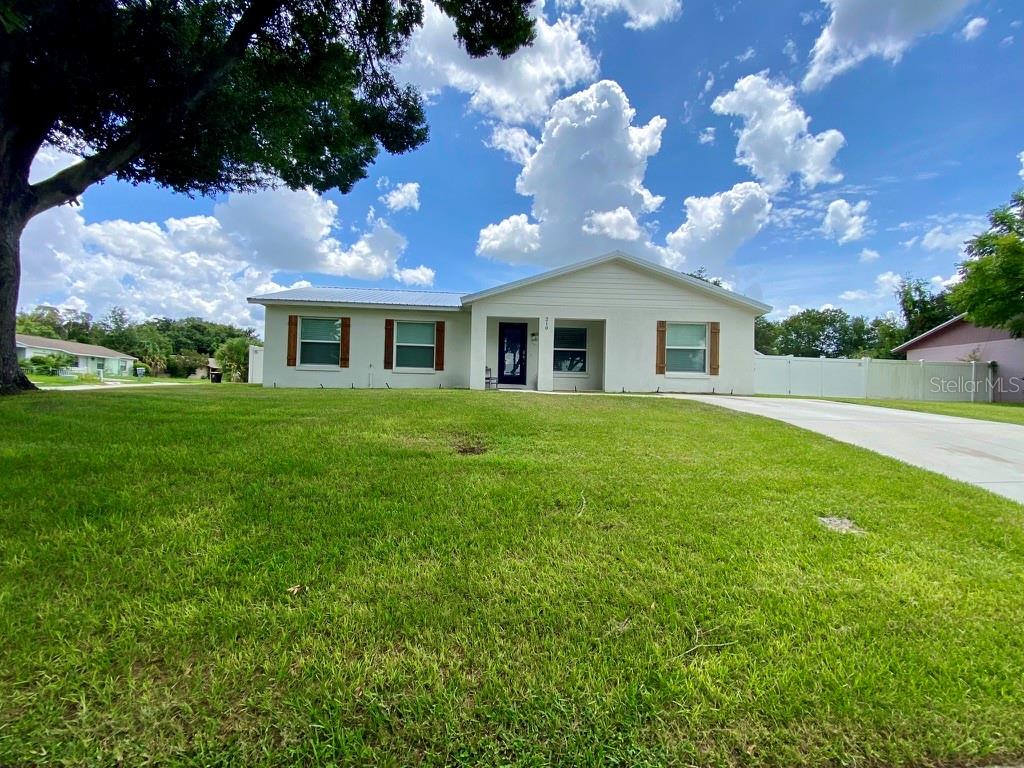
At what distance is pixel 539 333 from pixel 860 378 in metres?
14.3

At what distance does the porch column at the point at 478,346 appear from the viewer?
486 inches

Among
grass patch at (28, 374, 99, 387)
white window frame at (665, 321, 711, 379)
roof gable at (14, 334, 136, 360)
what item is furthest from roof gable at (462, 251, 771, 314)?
roof gable at (14, 334, 136, 360)

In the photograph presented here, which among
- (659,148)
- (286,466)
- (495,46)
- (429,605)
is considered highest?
(659,148)

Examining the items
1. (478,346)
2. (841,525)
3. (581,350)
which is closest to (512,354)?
(478,346)

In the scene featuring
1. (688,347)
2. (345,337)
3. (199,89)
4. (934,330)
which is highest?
(199,89)

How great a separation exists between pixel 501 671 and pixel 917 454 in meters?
5.96

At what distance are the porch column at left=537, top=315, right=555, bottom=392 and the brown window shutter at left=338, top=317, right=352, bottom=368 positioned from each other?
5813mm

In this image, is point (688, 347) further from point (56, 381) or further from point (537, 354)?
point (56, 381)

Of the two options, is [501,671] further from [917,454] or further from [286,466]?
[917,454]

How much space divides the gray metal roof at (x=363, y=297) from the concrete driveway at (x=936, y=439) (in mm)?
9453

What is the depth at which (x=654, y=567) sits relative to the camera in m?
2.30

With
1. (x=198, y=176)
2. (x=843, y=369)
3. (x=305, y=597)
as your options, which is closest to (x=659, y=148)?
(x=843, y=369)

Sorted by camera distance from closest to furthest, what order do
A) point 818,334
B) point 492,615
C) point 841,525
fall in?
Result: point 492,615
point 841,525
point 818,334

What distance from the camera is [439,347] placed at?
43.3 ft
